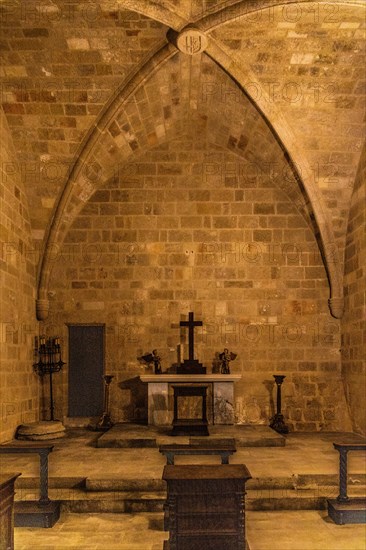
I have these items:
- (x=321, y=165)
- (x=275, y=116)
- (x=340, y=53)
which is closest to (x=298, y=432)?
(x=321, y=165)

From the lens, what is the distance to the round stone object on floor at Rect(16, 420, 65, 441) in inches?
292

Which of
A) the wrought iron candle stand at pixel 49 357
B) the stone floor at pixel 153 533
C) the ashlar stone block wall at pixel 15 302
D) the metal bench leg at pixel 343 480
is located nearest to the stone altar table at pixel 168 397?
the wrought iron candle stand at pixel 49 357

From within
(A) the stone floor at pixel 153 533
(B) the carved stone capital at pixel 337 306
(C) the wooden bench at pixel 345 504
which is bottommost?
(A) the stone floor at pixel 153 533

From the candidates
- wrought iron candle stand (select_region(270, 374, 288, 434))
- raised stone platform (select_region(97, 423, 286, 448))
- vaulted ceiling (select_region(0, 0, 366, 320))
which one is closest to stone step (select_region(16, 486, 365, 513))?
raised stone platform (select_region(97, 423, 286, 448))

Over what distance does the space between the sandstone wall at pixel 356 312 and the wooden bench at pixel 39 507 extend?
4819 millimetres

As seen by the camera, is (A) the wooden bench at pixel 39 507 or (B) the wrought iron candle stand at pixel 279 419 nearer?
(A) the wooden bench at pixel 39 507

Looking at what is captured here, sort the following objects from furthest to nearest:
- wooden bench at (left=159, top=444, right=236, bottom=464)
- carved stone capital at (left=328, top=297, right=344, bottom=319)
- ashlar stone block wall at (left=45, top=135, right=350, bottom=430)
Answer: ashlar stone block wall at (left=45, top=135, right=350, bottom=430)
carved stone capital at (left=328, top=297, right=344, bottom=319)
wooden bench at (left=159, top=444, right=236, bottom=464)

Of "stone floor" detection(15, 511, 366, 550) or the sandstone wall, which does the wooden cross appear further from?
"stone floor" detection(15, 511, 366, 550)

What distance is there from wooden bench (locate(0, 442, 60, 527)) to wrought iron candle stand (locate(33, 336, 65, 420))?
145 inches

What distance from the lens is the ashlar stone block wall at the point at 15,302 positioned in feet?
23.7

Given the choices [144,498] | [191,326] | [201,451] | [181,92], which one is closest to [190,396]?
[191,326]

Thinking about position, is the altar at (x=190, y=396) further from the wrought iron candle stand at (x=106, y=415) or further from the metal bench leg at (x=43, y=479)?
the metal bench leg at (x=43, y=479)

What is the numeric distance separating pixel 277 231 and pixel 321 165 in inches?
56.7

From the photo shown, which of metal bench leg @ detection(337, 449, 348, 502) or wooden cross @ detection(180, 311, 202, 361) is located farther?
wooden cross @ detection(180, 311, 202, 361)
